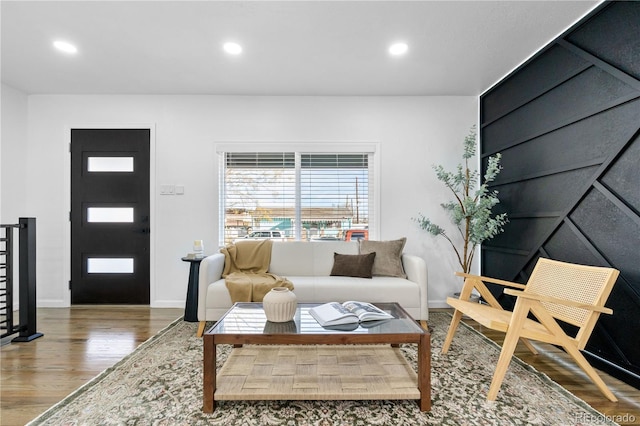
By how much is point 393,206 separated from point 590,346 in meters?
2.32

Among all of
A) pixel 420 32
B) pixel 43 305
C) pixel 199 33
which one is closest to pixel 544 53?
pixel 420 32

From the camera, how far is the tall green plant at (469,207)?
3.61m

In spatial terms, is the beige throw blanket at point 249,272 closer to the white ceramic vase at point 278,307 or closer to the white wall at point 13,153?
the white ceramic vase at point 278,307

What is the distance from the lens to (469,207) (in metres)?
3.72

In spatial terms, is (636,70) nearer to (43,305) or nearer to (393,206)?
(393,206)

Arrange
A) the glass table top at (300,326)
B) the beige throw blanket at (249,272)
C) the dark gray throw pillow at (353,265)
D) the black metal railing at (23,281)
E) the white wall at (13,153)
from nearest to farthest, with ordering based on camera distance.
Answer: the glass table top at (300,326), the black metal railing at (23,281), the beige throw blanket at (249,272), the dark gray throw pillow at (353,265), the white wall at (13,153)

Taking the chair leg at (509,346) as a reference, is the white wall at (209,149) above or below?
above

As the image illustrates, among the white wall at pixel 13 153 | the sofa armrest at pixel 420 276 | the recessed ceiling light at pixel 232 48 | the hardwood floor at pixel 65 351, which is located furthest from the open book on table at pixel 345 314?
the white wall at pixel 13 153

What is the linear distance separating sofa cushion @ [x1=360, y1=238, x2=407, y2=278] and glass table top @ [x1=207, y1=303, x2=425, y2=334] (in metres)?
1.25

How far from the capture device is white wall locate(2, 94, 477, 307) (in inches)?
166

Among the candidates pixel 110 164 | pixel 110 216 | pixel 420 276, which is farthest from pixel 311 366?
pixel 110 164

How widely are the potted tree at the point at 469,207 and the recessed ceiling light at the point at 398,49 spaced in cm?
134

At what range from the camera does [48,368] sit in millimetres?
2418

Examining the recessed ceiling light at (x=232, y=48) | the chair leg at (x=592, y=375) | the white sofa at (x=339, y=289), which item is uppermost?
the recessed ceiling light at (x=232, y=48)
